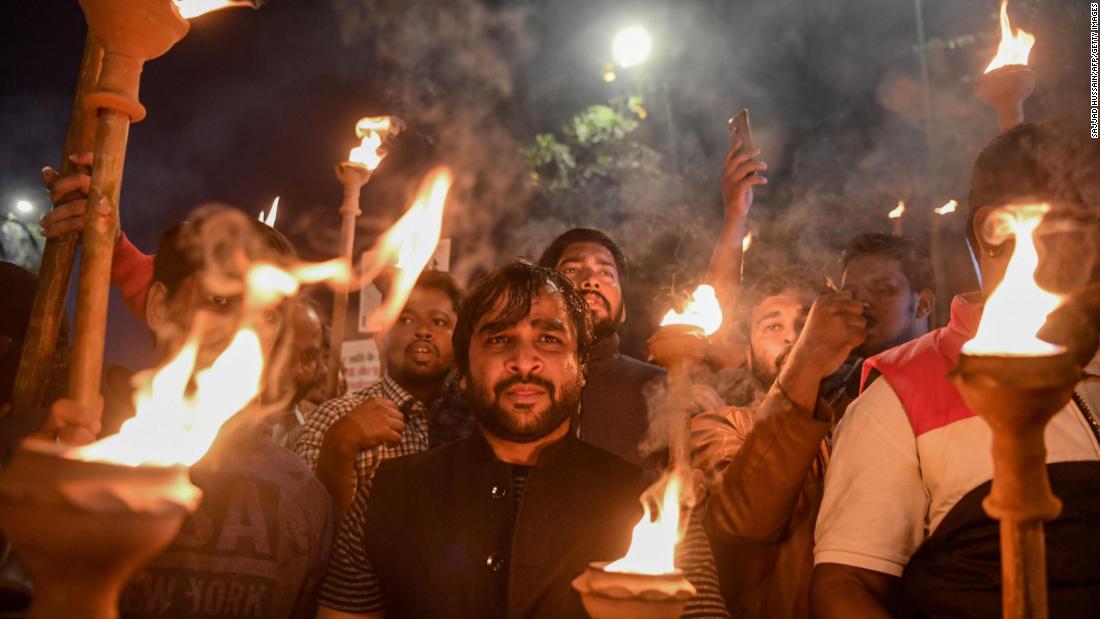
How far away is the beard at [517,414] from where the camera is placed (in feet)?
9.10

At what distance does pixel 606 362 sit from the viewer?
4.14 metres

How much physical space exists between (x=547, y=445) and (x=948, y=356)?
1461mm

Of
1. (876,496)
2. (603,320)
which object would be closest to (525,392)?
(876,496)

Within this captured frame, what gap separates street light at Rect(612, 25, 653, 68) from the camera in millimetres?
11695

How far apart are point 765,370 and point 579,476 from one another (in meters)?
1.43

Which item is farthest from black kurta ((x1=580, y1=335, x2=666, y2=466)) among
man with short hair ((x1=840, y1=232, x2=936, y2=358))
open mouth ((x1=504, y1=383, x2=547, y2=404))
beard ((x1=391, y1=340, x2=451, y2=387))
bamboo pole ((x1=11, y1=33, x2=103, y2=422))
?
bamboo pole ((x1=11, y1=33, x2=103, y2=422))

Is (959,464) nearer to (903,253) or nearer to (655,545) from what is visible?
(655,545)

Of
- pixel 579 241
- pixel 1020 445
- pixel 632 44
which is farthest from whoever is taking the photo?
pixel 632 44

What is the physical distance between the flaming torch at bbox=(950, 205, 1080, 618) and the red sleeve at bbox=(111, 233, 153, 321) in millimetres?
3366

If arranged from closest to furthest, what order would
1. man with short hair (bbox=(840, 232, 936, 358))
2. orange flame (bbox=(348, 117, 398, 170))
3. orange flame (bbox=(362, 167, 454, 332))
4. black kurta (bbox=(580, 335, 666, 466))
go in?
black kurta (bbox=(580, 335, 666, 466))
man with short hair (bbox=(840, 232, 936, 358))
orange flame (bbox=(362, 167, 454, 332))
orange flame (bbox=(348, 117, 398, 170))

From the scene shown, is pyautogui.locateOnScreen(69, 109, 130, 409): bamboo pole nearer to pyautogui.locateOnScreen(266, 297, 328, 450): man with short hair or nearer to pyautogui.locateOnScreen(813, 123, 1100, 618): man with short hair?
pyautogui.locateOnScreen(813, 123, 1100, 618): man with short hair

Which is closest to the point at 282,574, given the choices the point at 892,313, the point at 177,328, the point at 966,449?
the point at 177,328

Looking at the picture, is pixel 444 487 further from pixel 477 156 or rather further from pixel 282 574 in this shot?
pixel 477 156

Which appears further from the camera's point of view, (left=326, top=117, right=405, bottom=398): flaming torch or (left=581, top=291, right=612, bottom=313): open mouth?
(left=326, top=117, right=405, bottom=398): flaming torch
